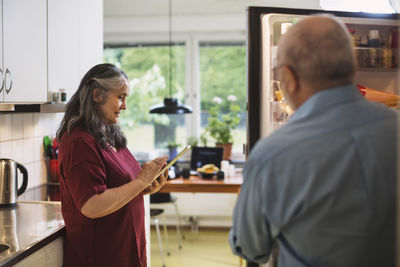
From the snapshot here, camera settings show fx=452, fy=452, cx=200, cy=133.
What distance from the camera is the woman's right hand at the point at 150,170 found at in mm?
1727

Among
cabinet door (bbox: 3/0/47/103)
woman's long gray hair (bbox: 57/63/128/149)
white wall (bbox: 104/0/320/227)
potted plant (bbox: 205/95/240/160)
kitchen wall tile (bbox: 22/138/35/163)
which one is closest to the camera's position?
woman's long gray hair (bbox: 57/63/128/149)

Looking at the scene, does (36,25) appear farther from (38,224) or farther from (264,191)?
(264,191)

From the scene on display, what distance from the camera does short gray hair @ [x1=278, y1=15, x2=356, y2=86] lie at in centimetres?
92

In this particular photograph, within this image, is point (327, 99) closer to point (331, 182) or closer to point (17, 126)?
point (331, 182)

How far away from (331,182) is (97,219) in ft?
Result: 3.55

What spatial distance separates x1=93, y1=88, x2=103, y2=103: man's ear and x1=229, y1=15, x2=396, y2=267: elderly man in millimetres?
972

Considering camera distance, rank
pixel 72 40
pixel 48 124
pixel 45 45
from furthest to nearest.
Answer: pixel 48 124 → pixel 72 40 → pixel 45 45

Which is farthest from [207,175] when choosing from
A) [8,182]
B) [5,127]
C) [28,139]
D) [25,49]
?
[25,49]

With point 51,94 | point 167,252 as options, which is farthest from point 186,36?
point 51,94

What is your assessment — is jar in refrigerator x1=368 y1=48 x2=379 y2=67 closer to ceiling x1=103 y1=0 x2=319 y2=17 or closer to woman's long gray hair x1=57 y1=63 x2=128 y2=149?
woman's long gray hair x1=57 y1=63 x2=128 y2=149

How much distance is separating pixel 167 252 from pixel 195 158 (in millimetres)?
921

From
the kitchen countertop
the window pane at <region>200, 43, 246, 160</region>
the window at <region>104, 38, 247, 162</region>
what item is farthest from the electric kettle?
the window pane at <region>200, 43, 246, 160</region>

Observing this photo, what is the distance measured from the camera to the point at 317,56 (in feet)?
3.01

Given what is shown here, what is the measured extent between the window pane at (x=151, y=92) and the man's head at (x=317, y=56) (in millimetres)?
4103
